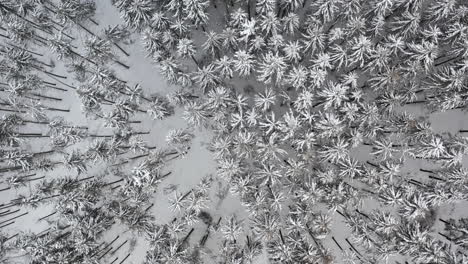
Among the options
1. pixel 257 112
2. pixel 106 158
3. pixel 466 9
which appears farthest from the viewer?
pixel 106 158

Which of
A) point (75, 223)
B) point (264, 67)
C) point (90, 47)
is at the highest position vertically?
point (90, 47)

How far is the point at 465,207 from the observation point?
80.8ft

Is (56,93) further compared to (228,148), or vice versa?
(56,93)

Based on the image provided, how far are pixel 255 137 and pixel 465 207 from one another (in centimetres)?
1615

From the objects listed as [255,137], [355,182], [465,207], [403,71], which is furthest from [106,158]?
[465,207]

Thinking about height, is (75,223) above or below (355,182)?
below

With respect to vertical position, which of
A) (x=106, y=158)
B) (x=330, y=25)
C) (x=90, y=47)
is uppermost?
(x=330, y=25)

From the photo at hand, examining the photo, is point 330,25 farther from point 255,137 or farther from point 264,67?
point 255,137

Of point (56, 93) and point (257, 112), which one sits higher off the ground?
point (56, 93)

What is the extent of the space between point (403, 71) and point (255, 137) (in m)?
10.9

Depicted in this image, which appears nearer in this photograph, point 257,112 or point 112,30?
point 257,112

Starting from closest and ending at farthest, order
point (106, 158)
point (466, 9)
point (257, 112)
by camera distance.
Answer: point (466, 9) → point (257, 112) → point (106, 158)

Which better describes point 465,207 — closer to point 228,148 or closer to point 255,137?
point 255,137

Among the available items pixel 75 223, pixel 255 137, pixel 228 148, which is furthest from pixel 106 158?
pixel 255 137
